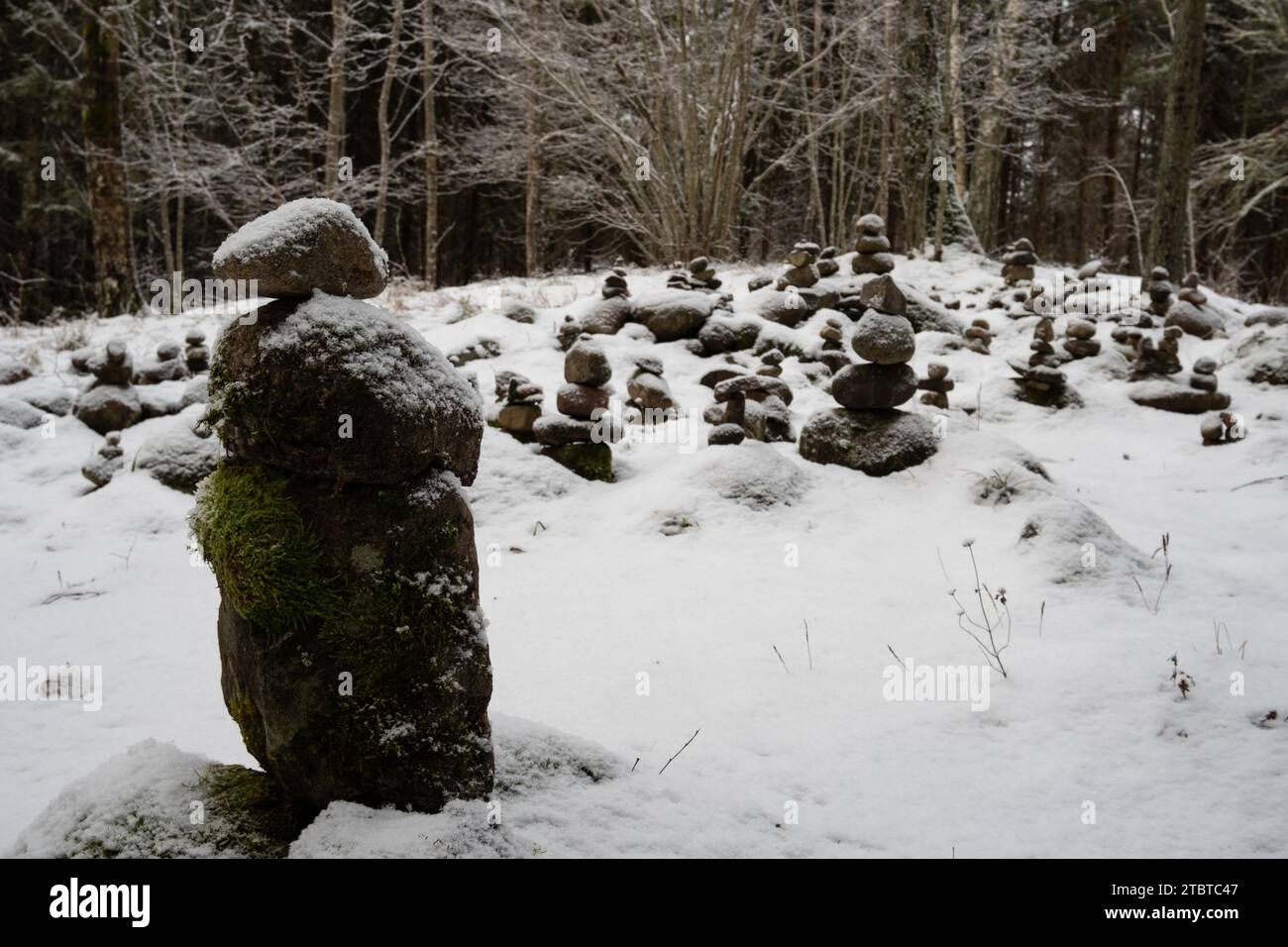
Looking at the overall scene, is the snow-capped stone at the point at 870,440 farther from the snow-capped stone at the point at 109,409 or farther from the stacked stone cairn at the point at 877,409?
the snow-capped stone at the point at 109,409

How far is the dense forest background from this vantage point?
38.1ft

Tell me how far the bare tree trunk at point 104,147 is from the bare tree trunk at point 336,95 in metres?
3.17

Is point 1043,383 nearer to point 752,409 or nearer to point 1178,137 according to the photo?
point 752,409

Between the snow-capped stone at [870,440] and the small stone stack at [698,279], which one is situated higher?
the small stone stack at [698,279]

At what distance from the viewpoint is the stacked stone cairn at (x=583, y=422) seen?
6.04 m

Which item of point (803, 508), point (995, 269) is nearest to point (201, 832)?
point (803, 508)

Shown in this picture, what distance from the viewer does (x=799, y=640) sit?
378 cm

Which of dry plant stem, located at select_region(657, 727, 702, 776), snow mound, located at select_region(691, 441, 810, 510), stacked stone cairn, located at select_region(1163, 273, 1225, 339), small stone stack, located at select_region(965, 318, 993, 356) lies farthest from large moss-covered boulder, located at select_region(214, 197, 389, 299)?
stacked stone cairn, located at select_region(1163, 273, 1225, 339)

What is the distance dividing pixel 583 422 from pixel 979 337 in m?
5.42

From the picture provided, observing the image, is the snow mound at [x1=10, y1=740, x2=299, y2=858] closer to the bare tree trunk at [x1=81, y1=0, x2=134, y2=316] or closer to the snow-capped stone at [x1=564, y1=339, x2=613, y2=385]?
the snow-capped stone at [x1=564, y1=339, x2=613, y2=385]

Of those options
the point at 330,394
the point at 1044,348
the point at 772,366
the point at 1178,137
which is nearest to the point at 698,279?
the point at 772,366

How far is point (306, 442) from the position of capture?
199 cm

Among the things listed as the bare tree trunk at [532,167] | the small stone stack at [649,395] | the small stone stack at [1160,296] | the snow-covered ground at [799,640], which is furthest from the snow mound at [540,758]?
the bare tree trunk at [532,167]

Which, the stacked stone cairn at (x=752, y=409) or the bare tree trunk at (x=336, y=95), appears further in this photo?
the bare tree trunk at (x=336, y=95)
